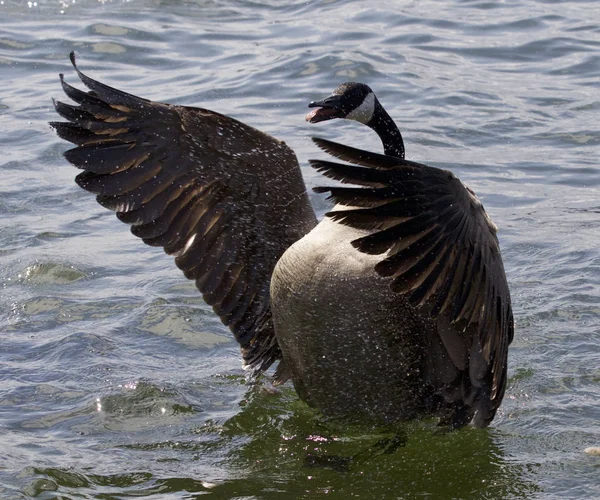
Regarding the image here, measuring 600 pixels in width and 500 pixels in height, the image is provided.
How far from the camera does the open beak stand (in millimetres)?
5555

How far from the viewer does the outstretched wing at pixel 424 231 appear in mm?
4328

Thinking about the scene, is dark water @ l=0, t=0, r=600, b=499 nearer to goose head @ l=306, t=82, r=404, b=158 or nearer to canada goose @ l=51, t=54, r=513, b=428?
canada goose @ l=51, t=54, r=513, b=428

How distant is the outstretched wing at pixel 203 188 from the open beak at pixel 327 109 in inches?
16.9

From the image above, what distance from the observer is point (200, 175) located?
6.20 m

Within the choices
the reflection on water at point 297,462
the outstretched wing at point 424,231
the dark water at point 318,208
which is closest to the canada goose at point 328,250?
the outstretched wing at point 424,231

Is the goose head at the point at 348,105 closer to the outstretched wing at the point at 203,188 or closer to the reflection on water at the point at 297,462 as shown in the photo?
the outstretched wing at the point at 203,188

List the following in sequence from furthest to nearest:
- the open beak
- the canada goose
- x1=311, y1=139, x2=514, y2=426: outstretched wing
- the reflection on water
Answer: the open beak
the reflection on water
the canada goose
x1=311, y1=139, x2=514, y2=426: outstretched wing

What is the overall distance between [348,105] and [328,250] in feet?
2.96

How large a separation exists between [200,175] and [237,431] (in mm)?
1496

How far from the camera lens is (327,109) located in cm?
566

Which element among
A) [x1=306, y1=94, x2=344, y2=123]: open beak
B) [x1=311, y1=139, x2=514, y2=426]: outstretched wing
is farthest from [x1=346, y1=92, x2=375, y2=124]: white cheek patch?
[x1=311, y1=139, x2=514, y2=426]: outstretched wing

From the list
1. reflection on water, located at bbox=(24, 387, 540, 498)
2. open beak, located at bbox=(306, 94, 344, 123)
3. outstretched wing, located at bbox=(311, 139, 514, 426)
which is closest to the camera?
outstretched wing, located at bbox=(311, 139, 514, 426)

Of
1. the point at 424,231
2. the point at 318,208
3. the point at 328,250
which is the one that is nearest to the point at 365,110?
the point at 328,250

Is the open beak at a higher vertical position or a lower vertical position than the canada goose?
higher
